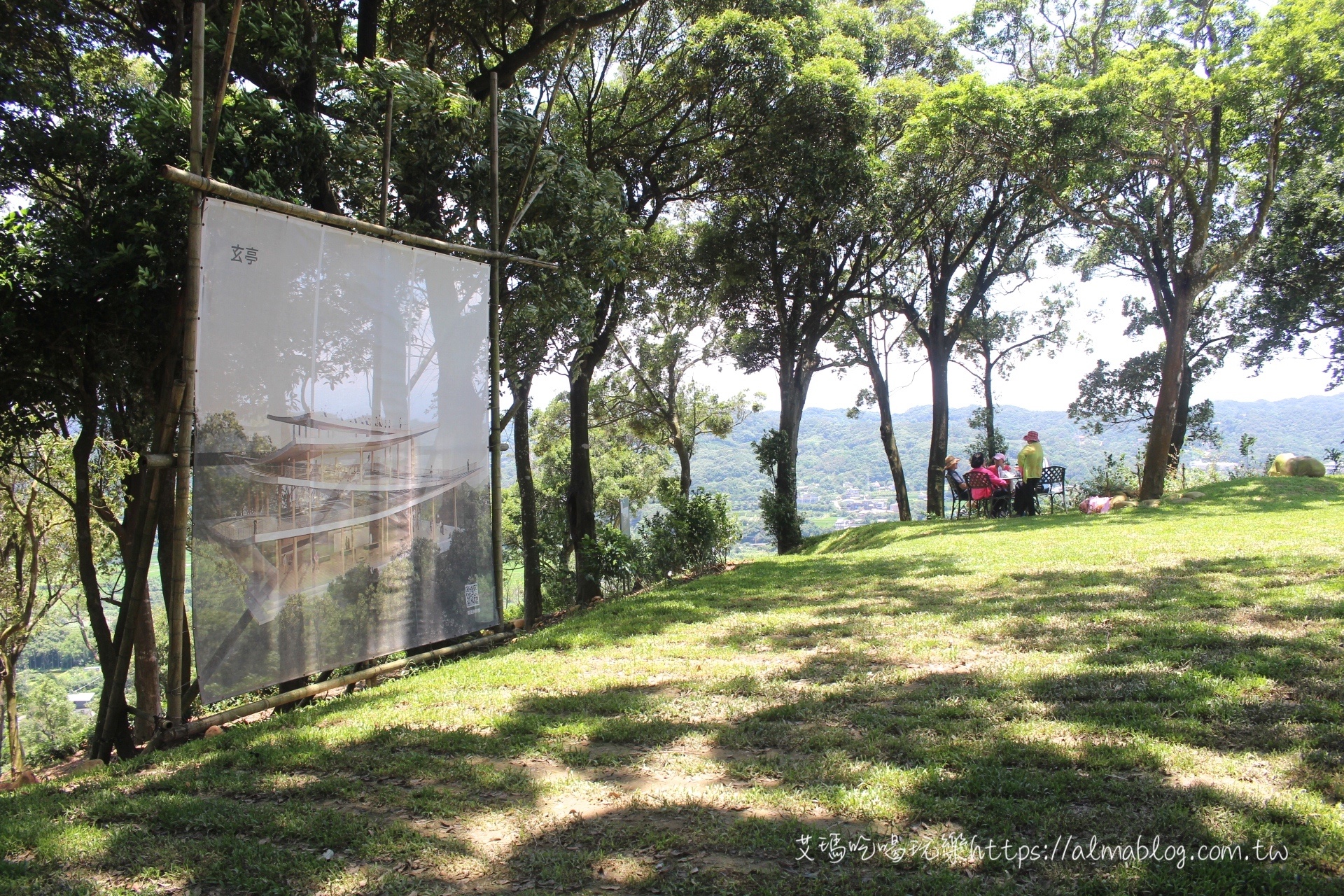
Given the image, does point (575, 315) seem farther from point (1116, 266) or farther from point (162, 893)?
point (1116, 266)

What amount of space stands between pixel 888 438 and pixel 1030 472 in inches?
231

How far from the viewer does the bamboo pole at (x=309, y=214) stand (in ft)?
13.5

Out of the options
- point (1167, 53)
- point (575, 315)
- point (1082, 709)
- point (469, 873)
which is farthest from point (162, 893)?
point (1167, 53)

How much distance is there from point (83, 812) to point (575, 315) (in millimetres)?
6668

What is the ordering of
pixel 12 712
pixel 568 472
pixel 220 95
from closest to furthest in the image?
pixel 220 95 → pixel 12 712 → pixel 568 472

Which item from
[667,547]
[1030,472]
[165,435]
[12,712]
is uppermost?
[165,435]

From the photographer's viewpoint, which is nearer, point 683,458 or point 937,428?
point 937,428

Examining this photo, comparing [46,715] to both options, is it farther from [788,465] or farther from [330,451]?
[330,451]

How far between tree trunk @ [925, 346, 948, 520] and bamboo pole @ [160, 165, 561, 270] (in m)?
12.4

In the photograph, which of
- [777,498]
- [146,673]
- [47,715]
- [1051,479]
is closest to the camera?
[146,673]

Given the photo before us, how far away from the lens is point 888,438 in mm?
18828

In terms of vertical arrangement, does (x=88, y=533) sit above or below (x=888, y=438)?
below

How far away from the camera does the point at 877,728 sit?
10.8 feet

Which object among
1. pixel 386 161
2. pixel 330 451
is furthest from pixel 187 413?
pixel 386 161
